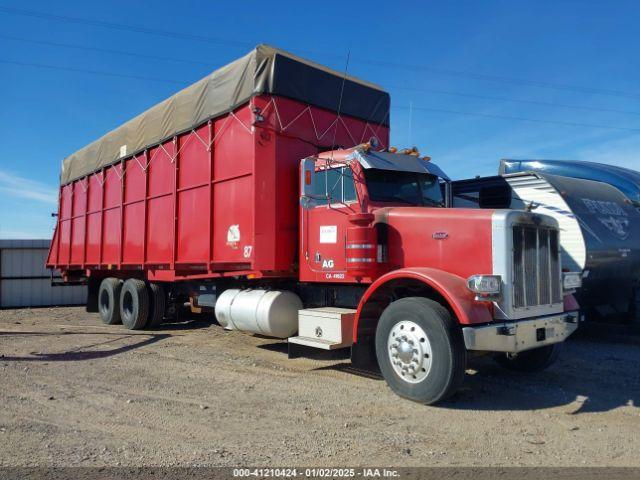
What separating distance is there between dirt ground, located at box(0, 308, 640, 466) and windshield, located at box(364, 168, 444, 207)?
2303mm

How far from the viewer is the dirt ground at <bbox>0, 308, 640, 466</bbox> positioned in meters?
4.04

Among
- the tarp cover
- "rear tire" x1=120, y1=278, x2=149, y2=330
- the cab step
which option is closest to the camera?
the cab step

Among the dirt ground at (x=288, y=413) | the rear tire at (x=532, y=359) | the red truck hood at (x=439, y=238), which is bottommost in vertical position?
the dirt ground at (x=288, y=413)

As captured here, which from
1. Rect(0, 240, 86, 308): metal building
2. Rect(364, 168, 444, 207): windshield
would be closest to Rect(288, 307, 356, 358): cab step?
Rect(364, 168, 444, 207): windshield

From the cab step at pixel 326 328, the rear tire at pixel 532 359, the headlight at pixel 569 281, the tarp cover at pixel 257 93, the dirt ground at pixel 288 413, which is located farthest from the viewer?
the tarp cover at pixel 257 93

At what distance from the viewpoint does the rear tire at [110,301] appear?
1216 cm

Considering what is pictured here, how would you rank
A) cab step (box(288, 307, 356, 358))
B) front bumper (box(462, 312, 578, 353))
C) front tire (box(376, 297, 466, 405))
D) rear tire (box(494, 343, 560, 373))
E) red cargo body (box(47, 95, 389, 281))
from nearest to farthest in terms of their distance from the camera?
front bumper (box(462, 312, 578, 353)), front tire (box(376, 297, 466, 405)), cab step (box(288, 307, 356, 358)), rear tire (box(494, 343, 560, 373)), red cargo body (box(47, 95, 389, 281))

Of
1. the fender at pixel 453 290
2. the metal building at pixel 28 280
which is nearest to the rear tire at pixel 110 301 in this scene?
the metal building at pixel 28 280

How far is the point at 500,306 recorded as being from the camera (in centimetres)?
532

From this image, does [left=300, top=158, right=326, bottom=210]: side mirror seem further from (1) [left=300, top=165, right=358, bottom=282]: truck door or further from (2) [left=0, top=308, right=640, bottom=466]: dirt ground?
(2) [left=0, top=308, right=640, bottom=466]: dirt ground

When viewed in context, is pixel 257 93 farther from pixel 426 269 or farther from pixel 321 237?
pixel 426 269

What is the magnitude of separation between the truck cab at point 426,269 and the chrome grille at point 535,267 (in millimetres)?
12

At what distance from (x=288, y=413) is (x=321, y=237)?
2.66 metres

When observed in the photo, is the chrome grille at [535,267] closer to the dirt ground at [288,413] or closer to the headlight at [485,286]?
the headlight at [485,286]
